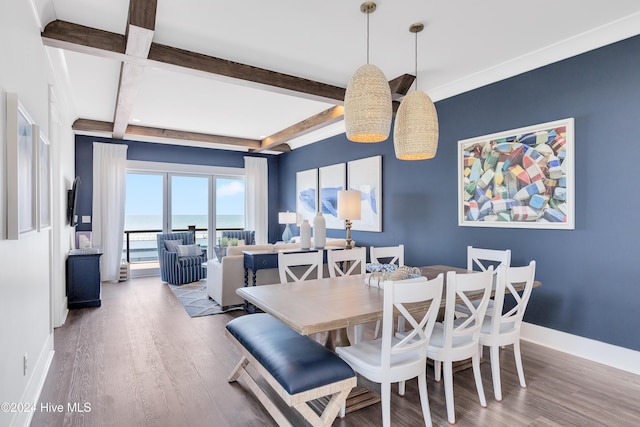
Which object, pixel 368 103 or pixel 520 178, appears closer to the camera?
pixel 368 103

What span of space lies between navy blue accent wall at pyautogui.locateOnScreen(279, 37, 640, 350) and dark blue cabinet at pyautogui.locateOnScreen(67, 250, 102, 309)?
4665mm

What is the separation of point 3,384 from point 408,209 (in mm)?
4302

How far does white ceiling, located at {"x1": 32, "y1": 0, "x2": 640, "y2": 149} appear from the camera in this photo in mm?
2639

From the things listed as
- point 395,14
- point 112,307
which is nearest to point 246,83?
point 395,14

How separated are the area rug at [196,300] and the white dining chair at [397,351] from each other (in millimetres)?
2849

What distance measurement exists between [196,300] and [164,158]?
363 centimetres

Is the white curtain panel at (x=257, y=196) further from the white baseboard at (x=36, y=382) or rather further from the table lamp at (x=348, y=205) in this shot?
the white baseboard at (x=36, y=382)

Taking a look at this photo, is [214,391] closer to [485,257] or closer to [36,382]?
[36,382]

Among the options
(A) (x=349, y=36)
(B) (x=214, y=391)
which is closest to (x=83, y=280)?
(B) (x=214, y=391)

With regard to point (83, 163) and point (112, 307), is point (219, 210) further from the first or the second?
point (112, 307)

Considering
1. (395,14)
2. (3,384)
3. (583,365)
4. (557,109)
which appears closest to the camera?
(3,384)

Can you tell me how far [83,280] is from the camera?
467 centimetres

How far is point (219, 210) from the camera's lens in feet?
26.0

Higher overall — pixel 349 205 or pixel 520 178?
pixel 520 178
